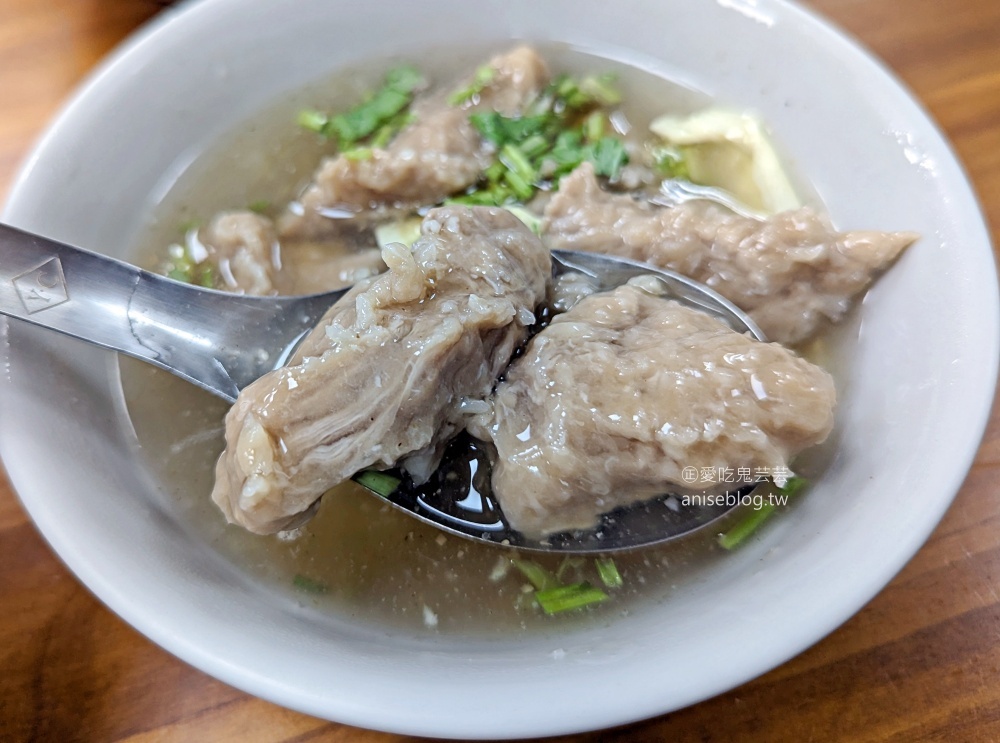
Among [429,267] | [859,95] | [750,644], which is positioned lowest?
[750,644]

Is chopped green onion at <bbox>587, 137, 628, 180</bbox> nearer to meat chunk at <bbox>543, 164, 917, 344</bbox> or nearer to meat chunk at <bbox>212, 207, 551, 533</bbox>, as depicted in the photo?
meat chunk at <bbox>543, 164, 917, 344</bbox>

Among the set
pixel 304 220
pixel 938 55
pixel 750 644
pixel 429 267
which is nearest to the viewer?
pixel 750 644

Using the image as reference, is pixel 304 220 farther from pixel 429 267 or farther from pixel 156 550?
pixel 156 550

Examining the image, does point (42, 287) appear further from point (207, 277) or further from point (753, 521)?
point (753, 521)

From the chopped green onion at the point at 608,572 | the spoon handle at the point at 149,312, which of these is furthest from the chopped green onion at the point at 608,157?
the chopped green onion at the point at 608,572

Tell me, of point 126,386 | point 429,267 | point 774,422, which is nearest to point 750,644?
point 774,422

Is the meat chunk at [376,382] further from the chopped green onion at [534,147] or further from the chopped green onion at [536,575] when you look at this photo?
the chopped green onion at [534,147]

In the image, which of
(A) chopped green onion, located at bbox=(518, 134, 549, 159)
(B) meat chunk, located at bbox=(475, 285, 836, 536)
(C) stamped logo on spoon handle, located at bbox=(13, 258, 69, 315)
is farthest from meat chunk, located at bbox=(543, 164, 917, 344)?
(C) stamped logo on spoon handle, located at bbox=(13, 258, 69, 315)
